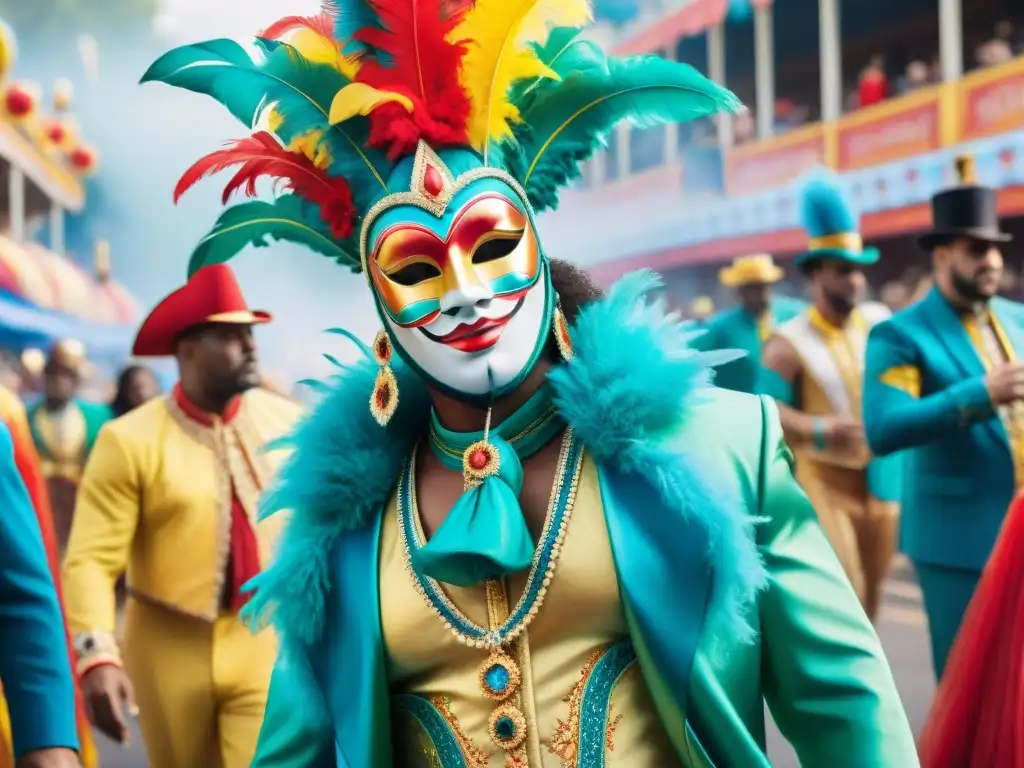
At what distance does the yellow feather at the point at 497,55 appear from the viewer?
6.43 ft

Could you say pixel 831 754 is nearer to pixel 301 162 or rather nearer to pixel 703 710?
pixel 703 710

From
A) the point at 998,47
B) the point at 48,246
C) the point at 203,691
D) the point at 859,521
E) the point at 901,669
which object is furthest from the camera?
the point at 48,246

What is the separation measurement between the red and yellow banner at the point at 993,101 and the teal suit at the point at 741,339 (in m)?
2.87

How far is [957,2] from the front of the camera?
376 inches

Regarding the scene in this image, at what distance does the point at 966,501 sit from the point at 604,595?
8.22 ft

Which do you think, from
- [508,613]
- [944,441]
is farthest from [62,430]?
[508,613]

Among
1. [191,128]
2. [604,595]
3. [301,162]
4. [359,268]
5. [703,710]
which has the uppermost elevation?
[191,128]

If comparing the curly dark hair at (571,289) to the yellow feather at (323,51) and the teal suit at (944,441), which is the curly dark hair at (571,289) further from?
the teal suit at (944,441)

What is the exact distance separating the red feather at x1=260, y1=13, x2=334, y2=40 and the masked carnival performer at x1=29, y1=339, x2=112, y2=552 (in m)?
6.41

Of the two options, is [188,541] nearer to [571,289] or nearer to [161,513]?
[161,513]

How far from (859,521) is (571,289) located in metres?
3.97

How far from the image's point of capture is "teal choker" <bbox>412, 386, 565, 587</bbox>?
1857 millimetres

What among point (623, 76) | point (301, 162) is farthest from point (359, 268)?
point (623, 76)

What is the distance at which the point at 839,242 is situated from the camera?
225 inches
